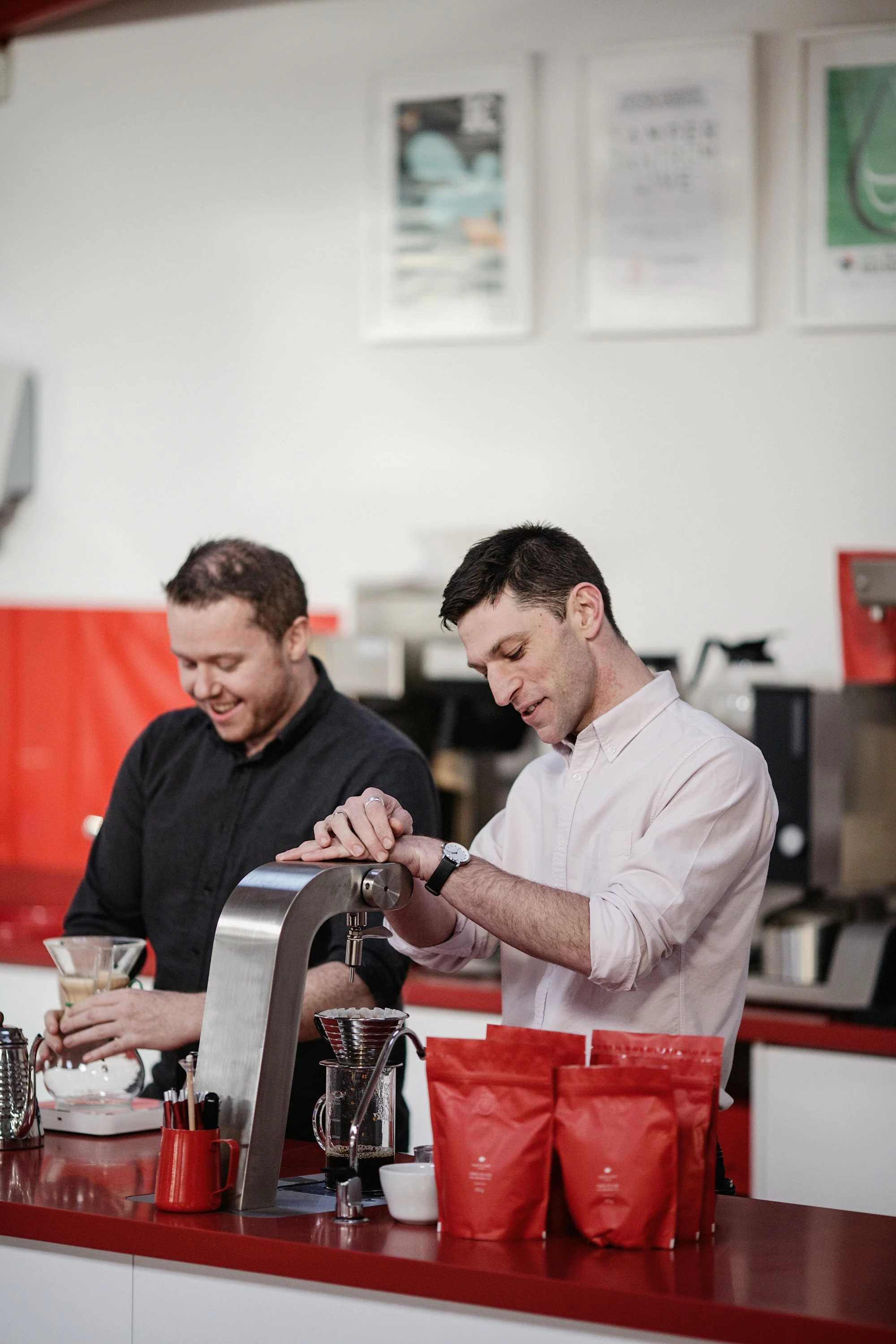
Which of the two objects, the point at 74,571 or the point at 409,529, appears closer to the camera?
the point at 409,529

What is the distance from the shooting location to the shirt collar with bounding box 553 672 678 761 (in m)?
2.06

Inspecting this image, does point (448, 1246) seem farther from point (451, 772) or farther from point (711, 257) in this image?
point (711, 257)

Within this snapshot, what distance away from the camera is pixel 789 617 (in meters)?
4.08

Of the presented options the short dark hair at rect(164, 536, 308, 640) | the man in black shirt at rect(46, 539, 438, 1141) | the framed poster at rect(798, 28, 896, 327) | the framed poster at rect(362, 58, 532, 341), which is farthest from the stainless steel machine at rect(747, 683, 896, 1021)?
the framed poster at rect(362, 58, 532, 341)

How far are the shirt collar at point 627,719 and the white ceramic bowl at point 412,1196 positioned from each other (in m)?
0.67

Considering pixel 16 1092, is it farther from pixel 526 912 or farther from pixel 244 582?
pixel 244 582

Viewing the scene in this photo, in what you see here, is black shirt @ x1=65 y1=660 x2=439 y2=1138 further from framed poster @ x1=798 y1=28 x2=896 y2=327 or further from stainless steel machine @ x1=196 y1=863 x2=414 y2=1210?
framed poster @ x1=798 y1=28 x2=896 y2=327

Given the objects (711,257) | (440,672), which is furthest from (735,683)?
(711,257)

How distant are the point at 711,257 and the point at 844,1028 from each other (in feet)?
6.82

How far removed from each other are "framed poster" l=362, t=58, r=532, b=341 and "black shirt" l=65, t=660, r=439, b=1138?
6.90 feet

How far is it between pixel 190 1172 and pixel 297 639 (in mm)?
1079

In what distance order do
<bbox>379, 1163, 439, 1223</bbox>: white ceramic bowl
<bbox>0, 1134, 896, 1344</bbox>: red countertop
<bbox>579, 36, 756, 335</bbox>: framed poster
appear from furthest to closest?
<bbox>579, 36, 756, 335</bbox>: framed poster < <bbox>379, 1163, 439, 1223</bbox>: white ceramic bowl < <bbox>0, 1134, 896, 1344</bbox>: red countertop

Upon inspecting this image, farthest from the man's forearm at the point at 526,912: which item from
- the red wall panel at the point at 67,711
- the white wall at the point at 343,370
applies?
the red wall panel at the point at 67,711

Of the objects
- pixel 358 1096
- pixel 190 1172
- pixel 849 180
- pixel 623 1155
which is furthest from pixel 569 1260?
pixel 849 180
